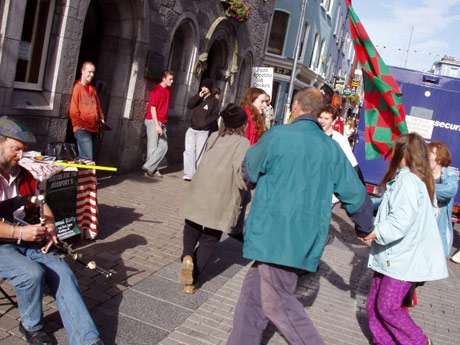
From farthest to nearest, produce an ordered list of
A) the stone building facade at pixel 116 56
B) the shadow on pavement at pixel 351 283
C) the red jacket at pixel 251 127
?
the stone building facade at pixel 116 56, the red jacket at pixel 251 127, the shadow on pavement at pixel 351 283

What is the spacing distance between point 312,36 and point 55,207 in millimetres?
27469

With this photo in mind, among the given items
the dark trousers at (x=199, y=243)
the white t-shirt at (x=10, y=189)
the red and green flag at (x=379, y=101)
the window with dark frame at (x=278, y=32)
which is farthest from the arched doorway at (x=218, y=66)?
the window with dark frame at (x=278, y=32)

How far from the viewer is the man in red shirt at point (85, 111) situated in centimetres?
773

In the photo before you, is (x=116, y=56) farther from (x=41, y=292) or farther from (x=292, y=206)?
(x=292, y=206)

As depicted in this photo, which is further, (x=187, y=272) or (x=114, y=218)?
(x=114, y=218)

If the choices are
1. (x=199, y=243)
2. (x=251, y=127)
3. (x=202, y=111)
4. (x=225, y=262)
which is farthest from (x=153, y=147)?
(x=199, y=243)

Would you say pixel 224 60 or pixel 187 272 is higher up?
pixel 224 60

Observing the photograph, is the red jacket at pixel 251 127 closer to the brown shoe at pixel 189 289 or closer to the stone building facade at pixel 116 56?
the brown shoe at pixel 189 289

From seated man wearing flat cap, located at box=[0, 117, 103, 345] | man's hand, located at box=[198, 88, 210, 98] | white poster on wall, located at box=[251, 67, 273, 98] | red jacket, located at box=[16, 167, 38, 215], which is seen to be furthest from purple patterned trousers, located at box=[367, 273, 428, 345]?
white poster on wall, located at box=[251, 67, 273, 98]

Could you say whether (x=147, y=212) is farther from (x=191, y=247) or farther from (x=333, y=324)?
(x=333, y=324)

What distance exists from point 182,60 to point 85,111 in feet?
15.6

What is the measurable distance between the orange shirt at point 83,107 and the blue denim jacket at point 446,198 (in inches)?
179

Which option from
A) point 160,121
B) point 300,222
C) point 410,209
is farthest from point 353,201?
point 160,121

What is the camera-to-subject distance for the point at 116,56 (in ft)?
31.7
